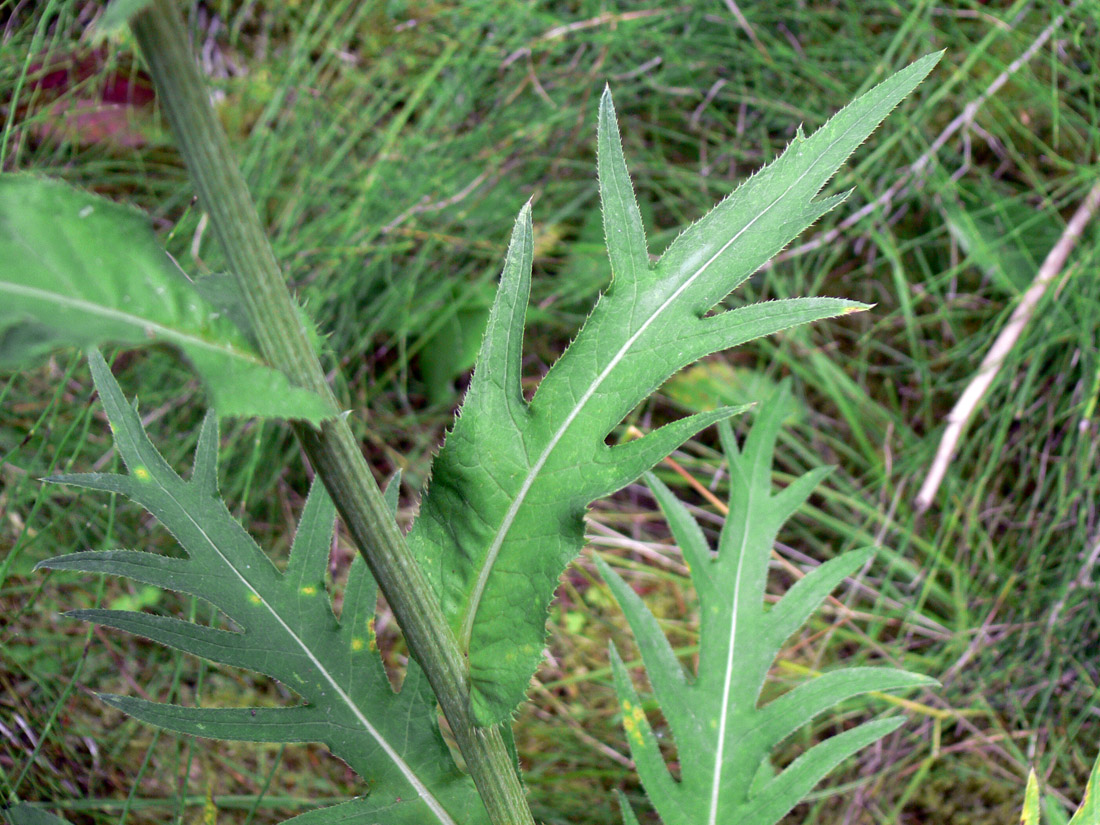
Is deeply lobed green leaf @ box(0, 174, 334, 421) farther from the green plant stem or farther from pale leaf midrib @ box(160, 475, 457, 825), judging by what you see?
pale leaf midrib @ box(160, 475, 457, 825)

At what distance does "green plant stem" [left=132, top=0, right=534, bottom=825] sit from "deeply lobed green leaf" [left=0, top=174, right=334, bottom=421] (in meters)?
0.04

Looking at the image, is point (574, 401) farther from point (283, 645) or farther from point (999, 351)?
point (999, 351)

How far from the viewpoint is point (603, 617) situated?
211 cm

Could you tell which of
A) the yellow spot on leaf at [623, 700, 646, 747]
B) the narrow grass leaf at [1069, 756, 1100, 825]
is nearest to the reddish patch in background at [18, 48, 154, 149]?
the yellow spot on leaf at [623, 700, 646, 747]

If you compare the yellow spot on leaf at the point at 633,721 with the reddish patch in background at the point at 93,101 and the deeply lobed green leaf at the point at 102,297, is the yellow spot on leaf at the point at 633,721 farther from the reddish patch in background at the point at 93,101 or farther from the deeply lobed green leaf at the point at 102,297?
the reddish patch in background at the point at 93,101

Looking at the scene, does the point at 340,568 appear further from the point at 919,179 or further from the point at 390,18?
the point at 919,179

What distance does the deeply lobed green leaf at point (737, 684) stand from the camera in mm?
1028

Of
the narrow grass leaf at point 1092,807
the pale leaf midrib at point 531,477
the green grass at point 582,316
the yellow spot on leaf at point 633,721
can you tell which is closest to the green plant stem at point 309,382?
the pale leaf midrib at point 531,477

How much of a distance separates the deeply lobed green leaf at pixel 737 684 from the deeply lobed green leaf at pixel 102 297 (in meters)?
0.68

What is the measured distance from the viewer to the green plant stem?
499 millimetres

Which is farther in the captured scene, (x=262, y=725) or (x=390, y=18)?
(x=390, y=18)

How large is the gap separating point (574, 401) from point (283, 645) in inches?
17.8

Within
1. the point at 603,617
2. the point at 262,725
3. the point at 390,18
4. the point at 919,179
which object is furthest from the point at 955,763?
the point at 390,18

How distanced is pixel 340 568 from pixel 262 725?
1.33m
